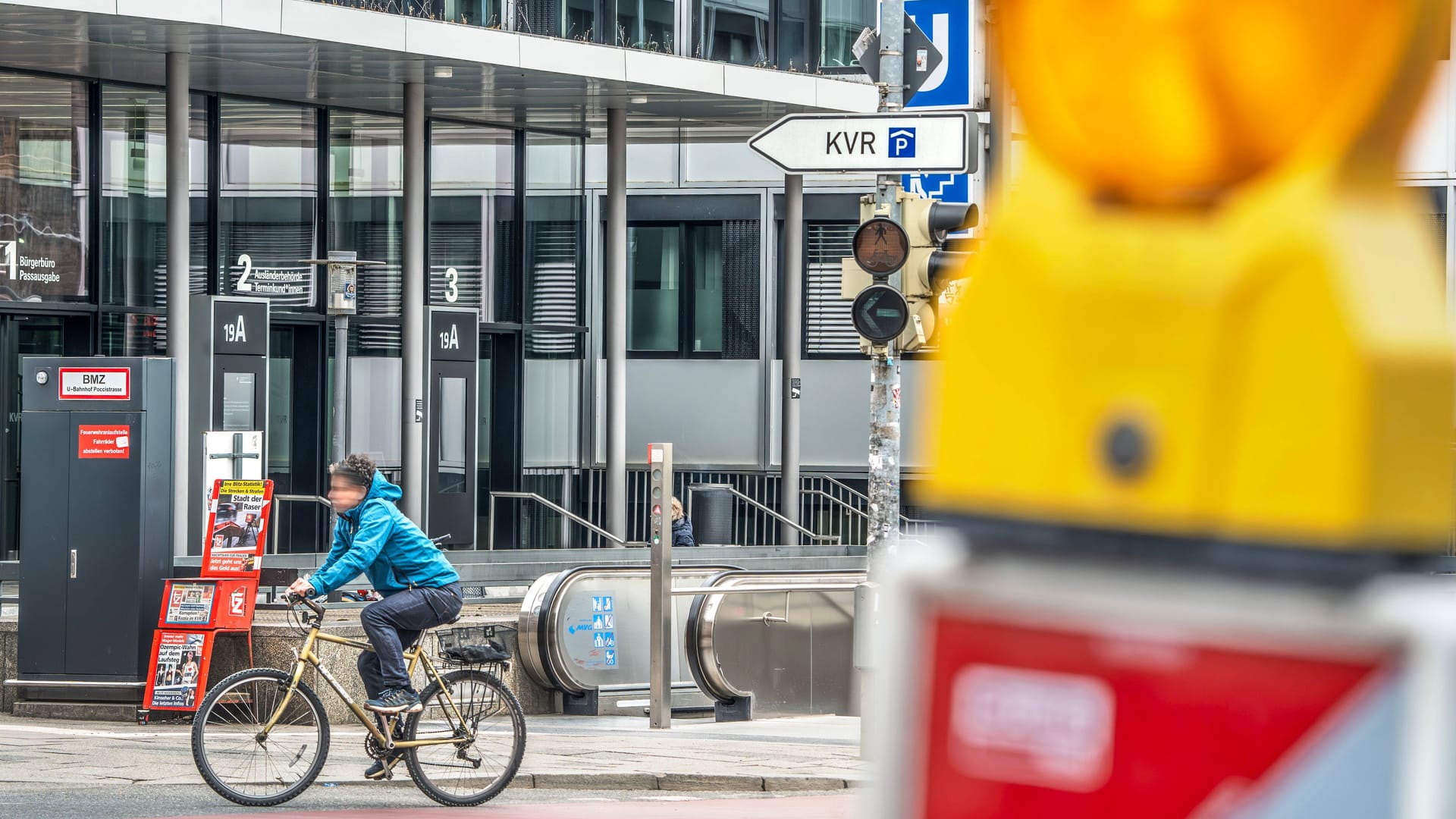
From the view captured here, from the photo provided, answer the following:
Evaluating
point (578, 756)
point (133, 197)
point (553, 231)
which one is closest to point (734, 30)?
point (553, 231)

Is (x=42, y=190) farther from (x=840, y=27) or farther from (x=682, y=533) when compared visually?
(x=840, y=27)

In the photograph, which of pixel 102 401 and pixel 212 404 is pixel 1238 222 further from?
pixel 212 404

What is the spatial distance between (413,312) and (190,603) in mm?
7289

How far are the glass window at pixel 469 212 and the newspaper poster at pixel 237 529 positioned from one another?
30.8 ft

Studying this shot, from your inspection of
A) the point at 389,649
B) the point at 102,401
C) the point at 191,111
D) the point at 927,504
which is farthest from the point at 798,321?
the point at 927,504

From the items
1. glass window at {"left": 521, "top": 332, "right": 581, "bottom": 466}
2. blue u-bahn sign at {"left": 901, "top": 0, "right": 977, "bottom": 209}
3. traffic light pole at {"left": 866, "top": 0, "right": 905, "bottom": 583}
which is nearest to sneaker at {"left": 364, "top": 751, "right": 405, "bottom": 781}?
traffic light pole at {"left": 866, "top": 0, "right": 905, "bottom": 583}

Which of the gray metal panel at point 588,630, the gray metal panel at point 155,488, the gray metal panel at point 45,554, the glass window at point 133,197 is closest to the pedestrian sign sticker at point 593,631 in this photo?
the gray metal panel at point 588,630

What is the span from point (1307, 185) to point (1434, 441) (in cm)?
24

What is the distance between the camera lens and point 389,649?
28.1 feet

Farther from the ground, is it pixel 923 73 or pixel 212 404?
pixel 923 73

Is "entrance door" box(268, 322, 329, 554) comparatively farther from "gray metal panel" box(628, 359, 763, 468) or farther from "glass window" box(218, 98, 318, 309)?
"gray metal panel" box(628, 359, 763, 468)

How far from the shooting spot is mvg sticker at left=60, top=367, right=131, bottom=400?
471 inches

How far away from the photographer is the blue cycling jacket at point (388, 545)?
335 inches

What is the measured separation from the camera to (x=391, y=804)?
342 inches
